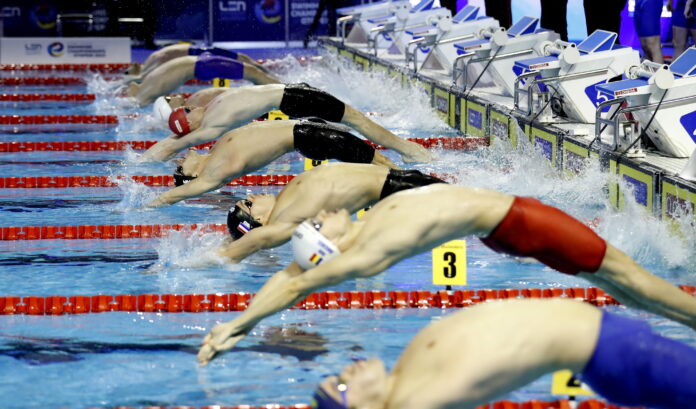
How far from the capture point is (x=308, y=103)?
6320 mm

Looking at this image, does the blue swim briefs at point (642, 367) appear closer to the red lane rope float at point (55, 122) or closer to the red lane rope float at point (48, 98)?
the red lane rope float at point (55, 122)

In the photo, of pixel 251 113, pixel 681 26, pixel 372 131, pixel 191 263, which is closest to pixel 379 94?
pixel 681 26

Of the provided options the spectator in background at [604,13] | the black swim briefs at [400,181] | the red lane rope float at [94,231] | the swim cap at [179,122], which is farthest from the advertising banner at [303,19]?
the black swim briefs at [400,181]

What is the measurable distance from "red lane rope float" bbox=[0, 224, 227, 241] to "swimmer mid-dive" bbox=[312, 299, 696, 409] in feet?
10.6

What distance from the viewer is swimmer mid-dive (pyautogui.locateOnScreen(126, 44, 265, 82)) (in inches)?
363

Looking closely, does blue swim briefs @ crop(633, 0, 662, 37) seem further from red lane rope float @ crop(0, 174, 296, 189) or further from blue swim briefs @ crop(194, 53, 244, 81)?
red lane rope float @ crop(0, 174, 296, 189)

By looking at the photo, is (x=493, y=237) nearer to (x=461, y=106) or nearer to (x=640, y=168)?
(x=640, y=168)

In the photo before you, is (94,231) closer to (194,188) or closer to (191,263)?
(194,188)

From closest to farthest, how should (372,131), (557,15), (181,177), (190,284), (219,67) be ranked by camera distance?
(190,284), (181,177), (372,131), (219,67), (557,15)

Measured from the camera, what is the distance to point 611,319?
95.9 inches

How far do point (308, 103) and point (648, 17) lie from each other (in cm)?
389

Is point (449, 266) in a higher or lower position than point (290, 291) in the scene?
lower

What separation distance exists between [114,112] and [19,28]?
602cm

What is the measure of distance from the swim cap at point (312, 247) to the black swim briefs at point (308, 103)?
10.5ft
